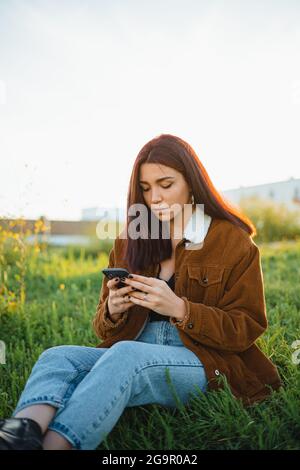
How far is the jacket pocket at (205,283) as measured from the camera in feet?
7.32

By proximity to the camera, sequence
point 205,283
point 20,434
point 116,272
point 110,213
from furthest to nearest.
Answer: point 110,213 < point 205,283 < point 116,272 < point 20,434

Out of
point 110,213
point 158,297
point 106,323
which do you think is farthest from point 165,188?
point 110,213

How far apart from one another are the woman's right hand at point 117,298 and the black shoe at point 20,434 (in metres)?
0.69

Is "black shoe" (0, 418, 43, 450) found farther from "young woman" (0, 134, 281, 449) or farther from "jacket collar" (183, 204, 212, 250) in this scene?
"jacket collar" (183, 204, 212, 250)

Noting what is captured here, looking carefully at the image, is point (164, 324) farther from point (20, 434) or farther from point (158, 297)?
point (20, 434)

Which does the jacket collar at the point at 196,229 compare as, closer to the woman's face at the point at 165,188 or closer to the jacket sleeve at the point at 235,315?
the woman's face at the point at 165,188

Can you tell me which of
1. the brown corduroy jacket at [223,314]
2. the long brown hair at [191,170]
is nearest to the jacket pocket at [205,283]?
the brown corduroy jacket at [223,314]

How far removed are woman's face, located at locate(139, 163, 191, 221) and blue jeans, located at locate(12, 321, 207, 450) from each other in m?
0.59

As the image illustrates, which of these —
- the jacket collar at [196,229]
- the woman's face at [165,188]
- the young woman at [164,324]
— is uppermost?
the woman's face at [165,188]

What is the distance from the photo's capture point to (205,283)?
7.39 feet

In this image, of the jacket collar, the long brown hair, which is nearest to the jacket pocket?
the jacket collar

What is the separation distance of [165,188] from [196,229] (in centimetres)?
26

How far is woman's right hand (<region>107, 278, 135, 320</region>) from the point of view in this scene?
2.17m
